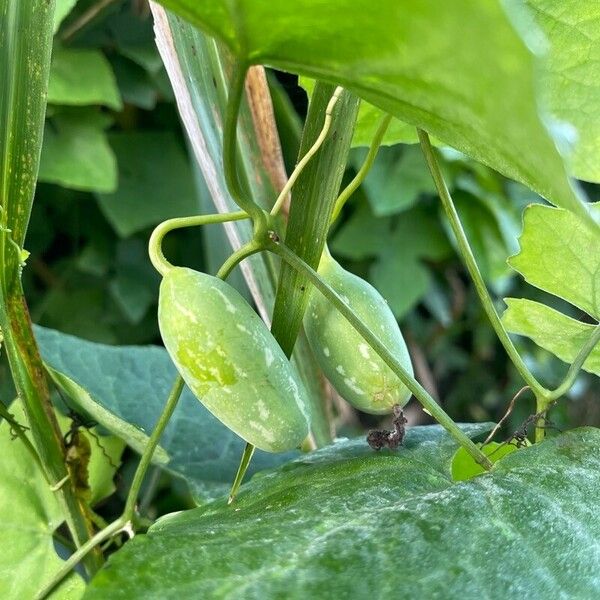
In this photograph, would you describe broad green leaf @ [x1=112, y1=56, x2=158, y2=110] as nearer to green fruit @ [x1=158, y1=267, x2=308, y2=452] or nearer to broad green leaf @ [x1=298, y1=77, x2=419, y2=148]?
broad green leaf @ [x1=298, y1=77, x2=419, y2=148]

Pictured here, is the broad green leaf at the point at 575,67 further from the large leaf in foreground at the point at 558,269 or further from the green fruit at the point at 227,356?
the green fruit at the point at 227,356

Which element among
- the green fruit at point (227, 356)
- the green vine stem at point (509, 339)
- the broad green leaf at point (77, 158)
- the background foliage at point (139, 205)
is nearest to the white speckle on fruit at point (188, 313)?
the green fruit at point (227, 356)

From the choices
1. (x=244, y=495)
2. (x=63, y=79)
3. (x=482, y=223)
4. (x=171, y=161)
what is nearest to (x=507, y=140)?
(x=244, y=495)

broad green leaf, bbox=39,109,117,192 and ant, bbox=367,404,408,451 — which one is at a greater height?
broad green leaf, bbox=39,109,117,192

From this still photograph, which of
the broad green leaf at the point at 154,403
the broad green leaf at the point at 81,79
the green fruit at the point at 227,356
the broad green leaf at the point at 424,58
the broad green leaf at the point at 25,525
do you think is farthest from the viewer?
the broad green leaf at the point at 81,79

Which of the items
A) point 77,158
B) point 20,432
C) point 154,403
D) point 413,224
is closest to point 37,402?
point 20,432

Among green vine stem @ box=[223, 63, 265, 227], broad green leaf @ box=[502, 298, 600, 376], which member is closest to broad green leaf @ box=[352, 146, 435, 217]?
broad green leaf @ box=[502, 298, 600, 376]
